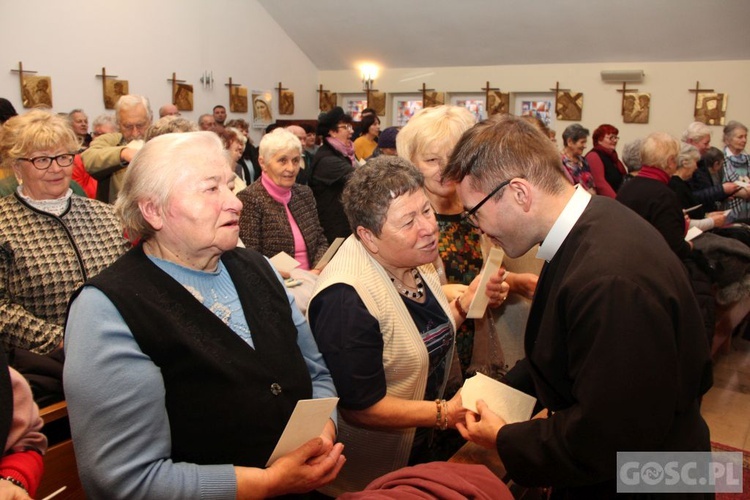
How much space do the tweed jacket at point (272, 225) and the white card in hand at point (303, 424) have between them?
7.81ft

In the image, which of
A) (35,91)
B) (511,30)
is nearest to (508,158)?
(35,91)

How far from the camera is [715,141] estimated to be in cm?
1120

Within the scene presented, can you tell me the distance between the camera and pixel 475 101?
1347 cm

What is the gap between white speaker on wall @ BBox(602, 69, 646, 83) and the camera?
11508mm

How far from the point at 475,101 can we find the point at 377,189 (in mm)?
11773

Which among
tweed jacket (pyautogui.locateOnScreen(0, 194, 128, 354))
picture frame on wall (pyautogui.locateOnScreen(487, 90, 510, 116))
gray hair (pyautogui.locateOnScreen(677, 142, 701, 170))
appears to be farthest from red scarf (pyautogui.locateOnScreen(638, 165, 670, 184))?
picture frame on wall (pyautogui.locateOnScreen(487, 90, 510, 116))

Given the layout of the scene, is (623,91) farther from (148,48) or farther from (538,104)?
(148,48)

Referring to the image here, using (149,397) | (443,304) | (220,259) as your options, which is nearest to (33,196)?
(220,259)

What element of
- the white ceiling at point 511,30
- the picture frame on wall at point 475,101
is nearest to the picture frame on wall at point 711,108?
the white ceiling at point 511,30

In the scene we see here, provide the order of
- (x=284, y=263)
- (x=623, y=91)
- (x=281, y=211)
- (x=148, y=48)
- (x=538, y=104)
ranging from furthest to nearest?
1. (x=538, y=104)
2. (x=623, y=91)
3. (x=148, y=48)
4. (x=281, y=211)
5. (x=284, y=263)

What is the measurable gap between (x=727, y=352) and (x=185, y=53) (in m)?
9.81

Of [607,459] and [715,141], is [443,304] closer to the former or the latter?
[607,459]

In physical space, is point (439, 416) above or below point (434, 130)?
below

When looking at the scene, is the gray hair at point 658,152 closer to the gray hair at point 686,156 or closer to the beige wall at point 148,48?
the gray hair at point 686,156
